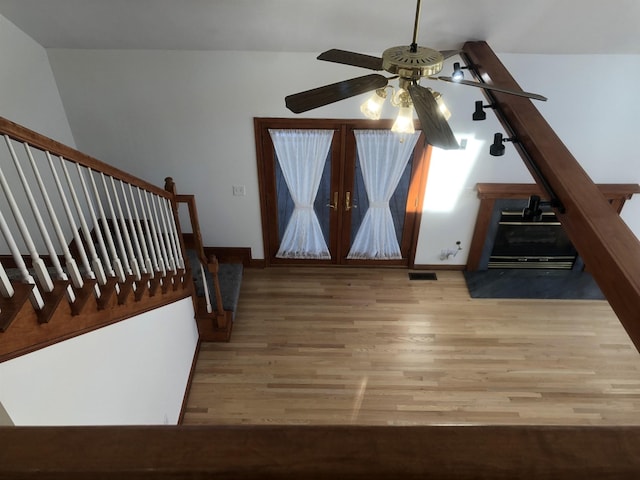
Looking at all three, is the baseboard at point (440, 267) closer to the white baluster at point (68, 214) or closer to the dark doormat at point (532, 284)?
the dark doormat at point (532, 284)

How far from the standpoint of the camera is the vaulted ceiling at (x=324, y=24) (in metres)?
3.07

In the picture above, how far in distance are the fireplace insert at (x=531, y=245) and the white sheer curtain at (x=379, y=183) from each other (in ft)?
4.33

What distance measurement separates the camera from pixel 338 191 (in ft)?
16.1

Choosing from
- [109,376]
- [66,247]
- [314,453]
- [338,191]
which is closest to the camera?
[314,453]

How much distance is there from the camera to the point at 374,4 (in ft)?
9.91

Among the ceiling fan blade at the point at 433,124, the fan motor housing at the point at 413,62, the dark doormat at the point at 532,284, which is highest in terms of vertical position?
the fan motor housing at the point at 413,62

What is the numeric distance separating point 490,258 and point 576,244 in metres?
3.41

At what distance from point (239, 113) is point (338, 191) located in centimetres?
147

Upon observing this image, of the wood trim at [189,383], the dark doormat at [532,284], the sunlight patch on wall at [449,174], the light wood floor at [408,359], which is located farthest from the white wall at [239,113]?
the wood trim at [189,383]

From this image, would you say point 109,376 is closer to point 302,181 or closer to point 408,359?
point 408,359

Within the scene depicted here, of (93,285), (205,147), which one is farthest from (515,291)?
(93,285)

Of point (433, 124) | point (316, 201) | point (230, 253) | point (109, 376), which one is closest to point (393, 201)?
point (316, 201)

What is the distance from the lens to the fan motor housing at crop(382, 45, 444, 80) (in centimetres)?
168

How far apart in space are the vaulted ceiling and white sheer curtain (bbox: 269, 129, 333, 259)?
96cm
